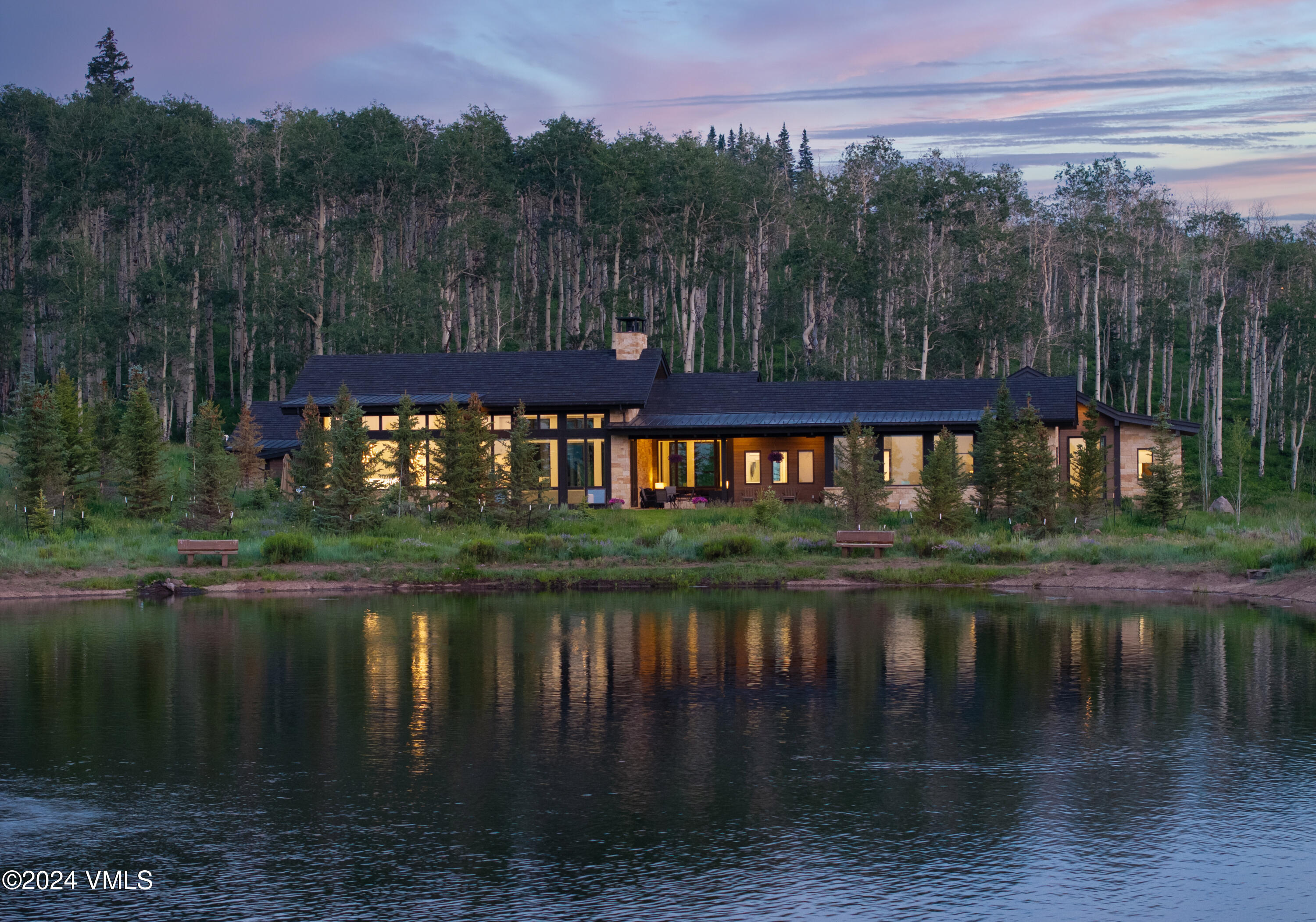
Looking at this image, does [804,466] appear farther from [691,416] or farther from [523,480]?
[523,480]

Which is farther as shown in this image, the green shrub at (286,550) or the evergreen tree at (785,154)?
the evergreen tree at (785,154)

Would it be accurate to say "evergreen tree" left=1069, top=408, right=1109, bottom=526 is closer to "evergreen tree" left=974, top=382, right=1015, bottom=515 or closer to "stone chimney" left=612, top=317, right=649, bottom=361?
"evergreen tree" left=974, top=382, right=1015, bottom=515

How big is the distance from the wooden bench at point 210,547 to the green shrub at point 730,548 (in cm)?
1273

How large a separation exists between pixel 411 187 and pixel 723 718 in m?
57.6

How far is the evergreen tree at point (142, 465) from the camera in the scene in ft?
124

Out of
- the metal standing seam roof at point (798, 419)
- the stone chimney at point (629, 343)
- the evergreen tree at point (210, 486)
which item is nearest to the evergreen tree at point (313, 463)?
the evergreen tree at point (210, 486)

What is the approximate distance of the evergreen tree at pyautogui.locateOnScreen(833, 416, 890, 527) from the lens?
115 ft

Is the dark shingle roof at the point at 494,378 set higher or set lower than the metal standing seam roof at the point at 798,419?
higher

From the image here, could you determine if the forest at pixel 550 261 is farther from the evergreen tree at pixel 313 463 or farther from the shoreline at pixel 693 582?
the shoreline at pixel 693 582

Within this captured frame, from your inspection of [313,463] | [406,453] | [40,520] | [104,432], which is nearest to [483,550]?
[406,453]

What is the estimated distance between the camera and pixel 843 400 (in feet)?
140

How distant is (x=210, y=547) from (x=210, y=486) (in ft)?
11.5

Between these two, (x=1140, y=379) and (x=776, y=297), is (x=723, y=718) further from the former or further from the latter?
(x=1140, y=379)

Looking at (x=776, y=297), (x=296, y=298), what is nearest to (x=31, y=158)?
(x=296, y=298)
